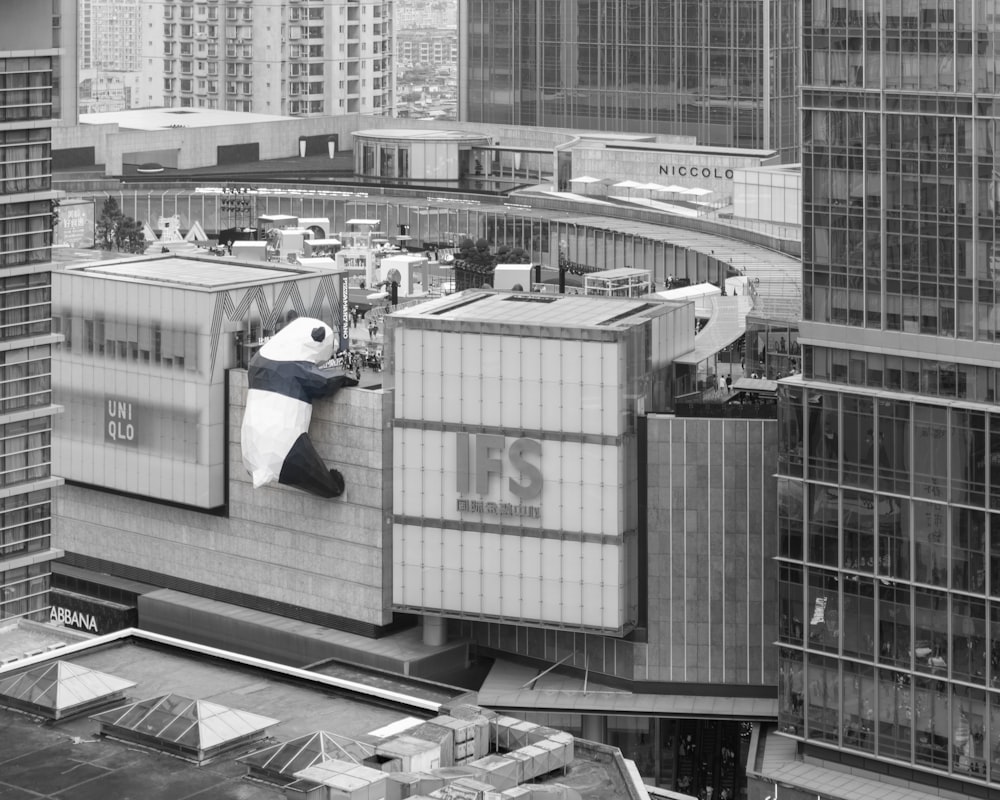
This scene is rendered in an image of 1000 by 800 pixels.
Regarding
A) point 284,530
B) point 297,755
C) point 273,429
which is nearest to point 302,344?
point 273,429

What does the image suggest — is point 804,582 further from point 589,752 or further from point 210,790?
point 210,790

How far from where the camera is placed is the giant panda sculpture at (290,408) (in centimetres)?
13275

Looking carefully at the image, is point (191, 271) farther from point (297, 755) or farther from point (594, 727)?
point (297, 755)

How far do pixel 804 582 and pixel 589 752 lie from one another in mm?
22798

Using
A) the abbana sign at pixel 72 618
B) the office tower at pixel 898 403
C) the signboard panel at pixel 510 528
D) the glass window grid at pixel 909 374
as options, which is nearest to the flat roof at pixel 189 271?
the signboard panel at pixel 510 528

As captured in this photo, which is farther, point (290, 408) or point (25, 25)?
point (290, 408)

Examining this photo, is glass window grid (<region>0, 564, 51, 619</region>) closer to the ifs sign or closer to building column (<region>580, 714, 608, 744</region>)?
the ifs sign

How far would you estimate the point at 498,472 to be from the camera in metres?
128

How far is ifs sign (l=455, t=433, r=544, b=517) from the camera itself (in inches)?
4983

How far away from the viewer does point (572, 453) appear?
12550cm

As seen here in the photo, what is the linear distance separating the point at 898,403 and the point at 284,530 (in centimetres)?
3948

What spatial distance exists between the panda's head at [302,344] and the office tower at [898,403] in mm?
28071

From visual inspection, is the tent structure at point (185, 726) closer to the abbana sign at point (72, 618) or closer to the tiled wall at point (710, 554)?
the tiled wall at point (710, 554)

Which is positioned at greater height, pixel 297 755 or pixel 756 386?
pixel 756 386
